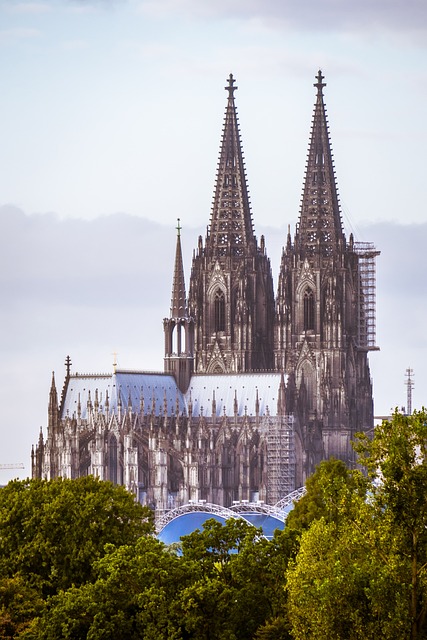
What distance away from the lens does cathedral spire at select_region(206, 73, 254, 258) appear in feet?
560

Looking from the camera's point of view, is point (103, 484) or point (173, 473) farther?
point (173, 473)

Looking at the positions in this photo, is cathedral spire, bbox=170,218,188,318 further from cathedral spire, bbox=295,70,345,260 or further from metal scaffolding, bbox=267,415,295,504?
metal scaffolding, bbox=267,415,295,504

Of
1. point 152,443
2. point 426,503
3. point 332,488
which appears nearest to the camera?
point 426,503

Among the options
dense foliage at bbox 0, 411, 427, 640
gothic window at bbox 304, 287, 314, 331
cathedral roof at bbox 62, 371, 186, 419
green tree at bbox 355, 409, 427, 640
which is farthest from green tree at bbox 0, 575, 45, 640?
gothic window at bbox 304, 287, 314, 331

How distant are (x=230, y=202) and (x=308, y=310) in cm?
1085

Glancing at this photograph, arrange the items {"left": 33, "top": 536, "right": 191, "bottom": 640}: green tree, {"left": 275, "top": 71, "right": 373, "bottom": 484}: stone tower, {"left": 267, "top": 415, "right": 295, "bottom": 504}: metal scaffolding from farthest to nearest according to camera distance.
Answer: {"left": 275, "top": 71, "right": 373, "bottom": 484}: stone tower → {"left": 267, "top": 415, "right": 295, "bottom": 504}: metal scaffolding → {"left": 33, "top": 536, "right": 191, "bottom": 640}: green tree

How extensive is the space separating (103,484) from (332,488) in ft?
64.2

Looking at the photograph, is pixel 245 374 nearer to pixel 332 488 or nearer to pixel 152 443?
pixel 152 443

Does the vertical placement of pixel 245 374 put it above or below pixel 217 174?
below

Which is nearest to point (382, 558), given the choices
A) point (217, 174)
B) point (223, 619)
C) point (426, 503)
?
point (426, 503)

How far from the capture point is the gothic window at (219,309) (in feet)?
558

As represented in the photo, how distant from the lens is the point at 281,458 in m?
161

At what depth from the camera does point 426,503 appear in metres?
61.2

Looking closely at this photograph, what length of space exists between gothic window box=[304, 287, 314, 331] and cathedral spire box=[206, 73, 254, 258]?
20.9 feet
